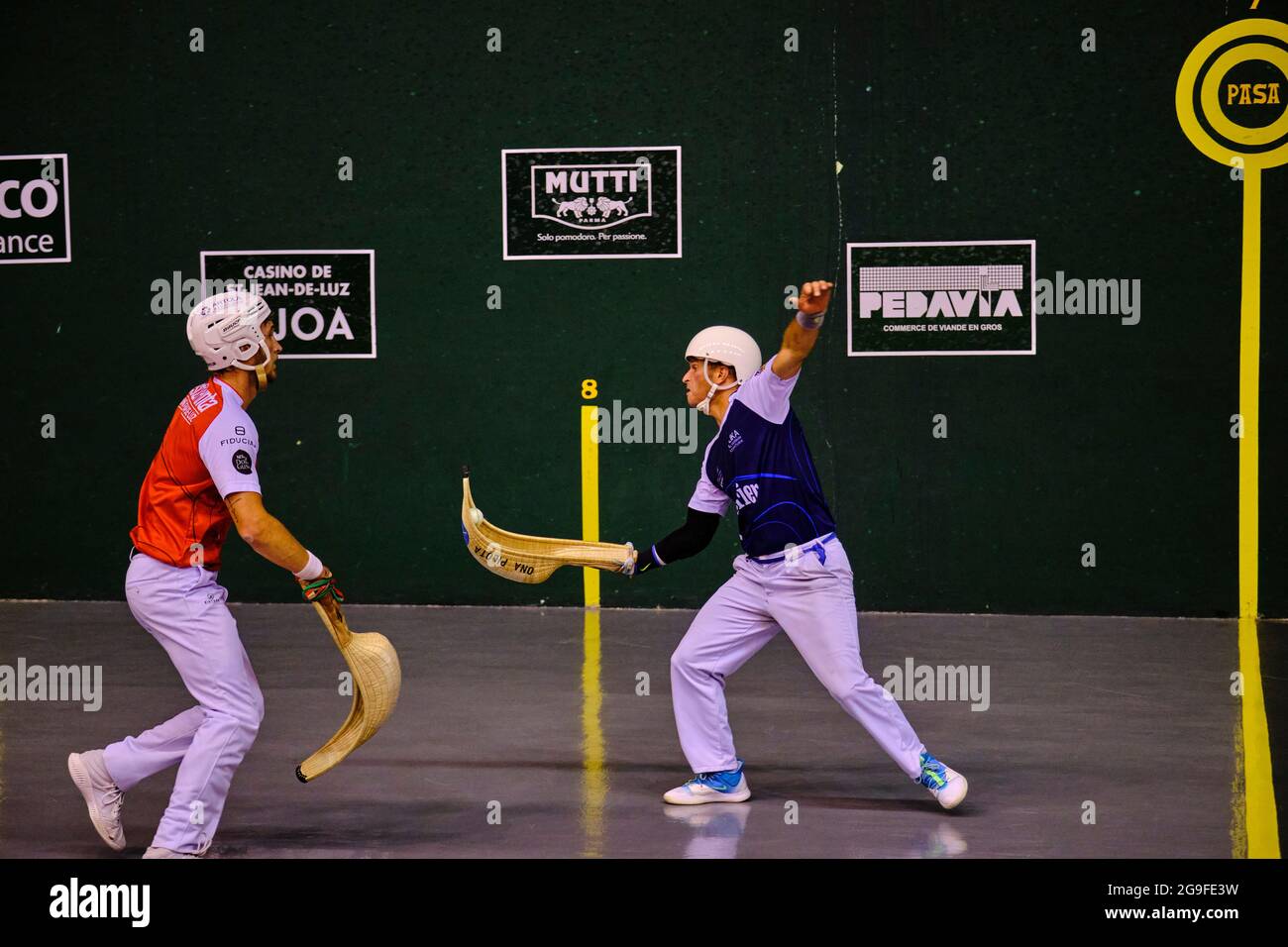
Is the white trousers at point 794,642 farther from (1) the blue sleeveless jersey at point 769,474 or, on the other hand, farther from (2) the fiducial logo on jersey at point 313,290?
(2) the fiducial logo on jersey at point 313,290

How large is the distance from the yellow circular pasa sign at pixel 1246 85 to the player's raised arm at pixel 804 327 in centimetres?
554

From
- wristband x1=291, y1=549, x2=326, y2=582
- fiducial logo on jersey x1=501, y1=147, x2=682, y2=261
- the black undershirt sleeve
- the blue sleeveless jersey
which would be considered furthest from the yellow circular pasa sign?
wristband x1=291, y1=549, x2=326, y2=582

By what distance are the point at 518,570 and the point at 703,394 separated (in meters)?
1.00

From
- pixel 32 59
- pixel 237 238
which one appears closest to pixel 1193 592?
pixel 237 238

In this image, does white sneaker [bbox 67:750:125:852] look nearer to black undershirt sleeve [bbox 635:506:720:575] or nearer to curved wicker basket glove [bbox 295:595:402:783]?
curved wicker basket glove [bbox 295:595:402:783]

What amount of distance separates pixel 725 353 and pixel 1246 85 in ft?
18.0

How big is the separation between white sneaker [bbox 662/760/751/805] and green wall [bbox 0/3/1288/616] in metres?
4.31

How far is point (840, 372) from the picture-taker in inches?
385

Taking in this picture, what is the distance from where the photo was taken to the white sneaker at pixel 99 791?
191 inches

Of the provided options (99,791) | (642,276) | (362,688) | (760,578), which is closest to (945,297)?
(642,276)

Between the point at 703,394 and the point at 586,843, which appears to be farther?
the point at 703,394

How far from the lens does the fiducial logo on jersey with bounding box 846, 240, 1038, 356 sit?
377 inches

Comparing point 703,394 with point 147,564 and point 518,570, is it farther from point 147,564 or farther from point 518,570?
point 147,564

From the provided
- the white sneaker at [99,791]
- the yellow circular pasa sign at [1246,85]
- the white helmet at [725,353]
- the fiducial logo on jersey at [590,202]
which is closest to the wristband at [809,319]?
the white helmet at [725,353]
